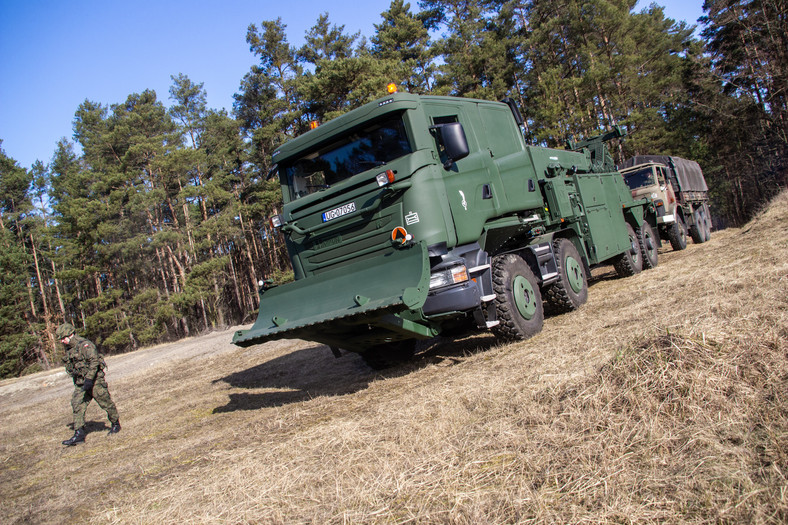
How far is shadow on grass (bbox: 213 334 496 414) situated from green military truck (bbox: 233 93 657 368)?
1.44 ft

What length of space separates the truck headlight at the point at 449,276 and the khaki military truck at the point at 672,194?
966 cm

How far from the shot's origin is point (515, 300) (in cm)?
614

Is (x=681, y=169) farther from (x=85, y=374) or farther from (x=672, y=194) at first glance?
(x=85, y=374)

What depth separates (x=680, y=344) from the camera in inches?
128

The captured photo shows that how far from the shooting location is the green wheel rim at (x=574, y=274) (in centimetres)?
762

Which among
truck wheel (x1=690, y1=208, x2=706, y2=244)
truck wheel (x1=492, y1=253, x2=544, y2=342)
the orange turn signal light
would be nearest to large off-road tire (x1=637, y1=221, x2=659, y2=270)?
truck wheel (x1=690, y1=208, x2=706, y2=244)

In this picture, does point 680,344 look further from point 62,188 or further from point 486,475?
point 62,188

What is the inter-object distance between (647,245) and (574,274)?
475 centimetres

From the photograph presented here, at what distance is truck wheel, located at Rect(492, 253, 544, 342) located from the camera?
5988 millimetres

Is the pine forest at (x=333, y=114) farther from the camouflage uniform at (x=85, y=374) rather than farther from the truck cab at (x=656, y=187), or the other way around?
the camouflage uniform at (x=85, y=374)

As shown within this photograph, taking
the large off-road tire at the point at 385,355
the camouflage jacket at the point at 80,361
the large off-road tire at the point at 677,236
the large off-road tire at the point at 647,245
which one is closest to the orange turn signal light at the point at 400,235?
the large off-road tire at the point at 385,355

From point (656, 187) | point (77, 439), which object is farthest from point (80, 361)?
point (656, 187)

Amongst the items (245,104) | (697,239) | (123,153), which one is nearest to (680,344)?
(697,239)

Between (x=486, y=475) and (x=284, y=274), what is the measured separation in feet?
90.4
